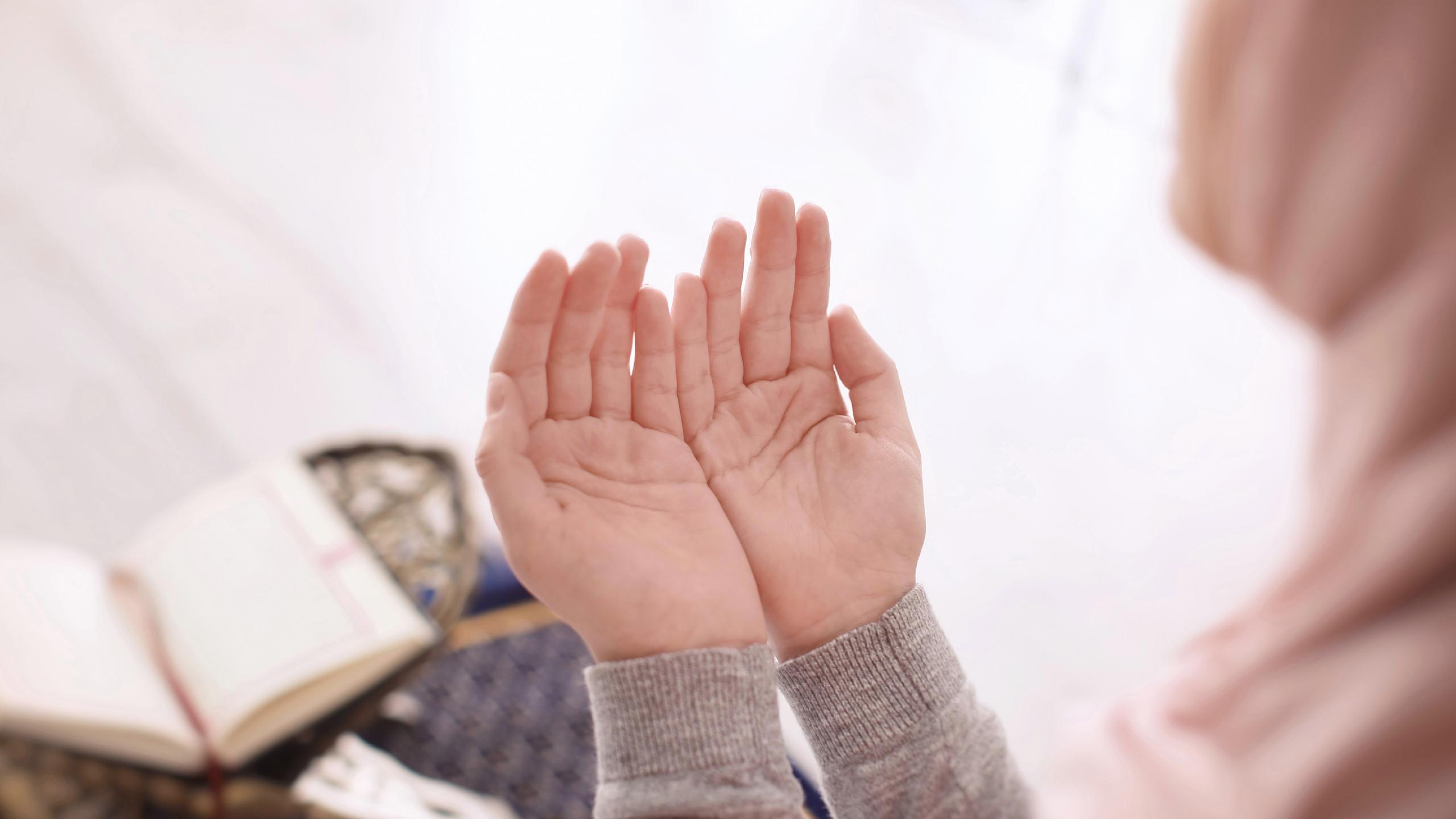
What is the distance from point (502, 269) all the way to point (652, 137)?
37 centimetres

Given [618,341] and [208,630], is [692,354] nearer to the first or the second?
[618,341]

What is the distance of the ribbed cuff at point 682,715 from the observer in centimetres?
49

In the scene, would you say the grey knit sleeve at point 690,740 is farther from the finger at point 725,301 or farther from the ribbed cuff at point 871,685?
the finger at point 725,301

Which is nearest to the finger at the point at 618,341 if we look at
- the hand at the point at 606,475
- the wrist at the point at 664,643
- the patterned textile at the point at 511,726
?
the hand at the point at 606,475

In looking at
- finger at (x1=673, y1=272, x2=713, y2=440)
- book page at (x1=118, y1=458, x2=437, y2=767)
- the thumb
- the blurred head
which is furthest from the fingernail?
book page at (x1=118, y1=458, x2=437, y2=767)

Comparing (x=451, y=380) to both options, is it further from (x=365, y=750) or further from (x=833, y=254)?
(x=833, y=254)

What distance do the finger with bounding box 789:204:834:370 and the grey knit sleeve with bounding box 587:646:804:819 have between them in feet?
0.66

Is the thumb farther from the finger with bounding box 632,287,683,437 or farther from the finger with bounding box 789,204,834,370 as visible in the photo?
the finger with bounding box 789,204,834,370

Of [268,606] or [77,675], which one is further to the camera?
[268,606]

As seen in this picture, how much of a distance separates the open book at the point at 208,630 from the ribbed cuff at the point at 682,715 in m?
0.50

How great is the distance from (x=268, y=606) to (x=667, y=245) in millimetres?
644

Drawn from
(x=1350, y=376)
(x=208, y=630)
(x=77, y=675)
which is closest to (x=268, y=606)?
(x=208, y=630)

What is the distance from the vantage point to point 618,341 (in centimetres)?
57

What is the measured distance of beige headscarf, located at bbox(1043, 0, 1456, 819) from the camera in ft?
0.81
